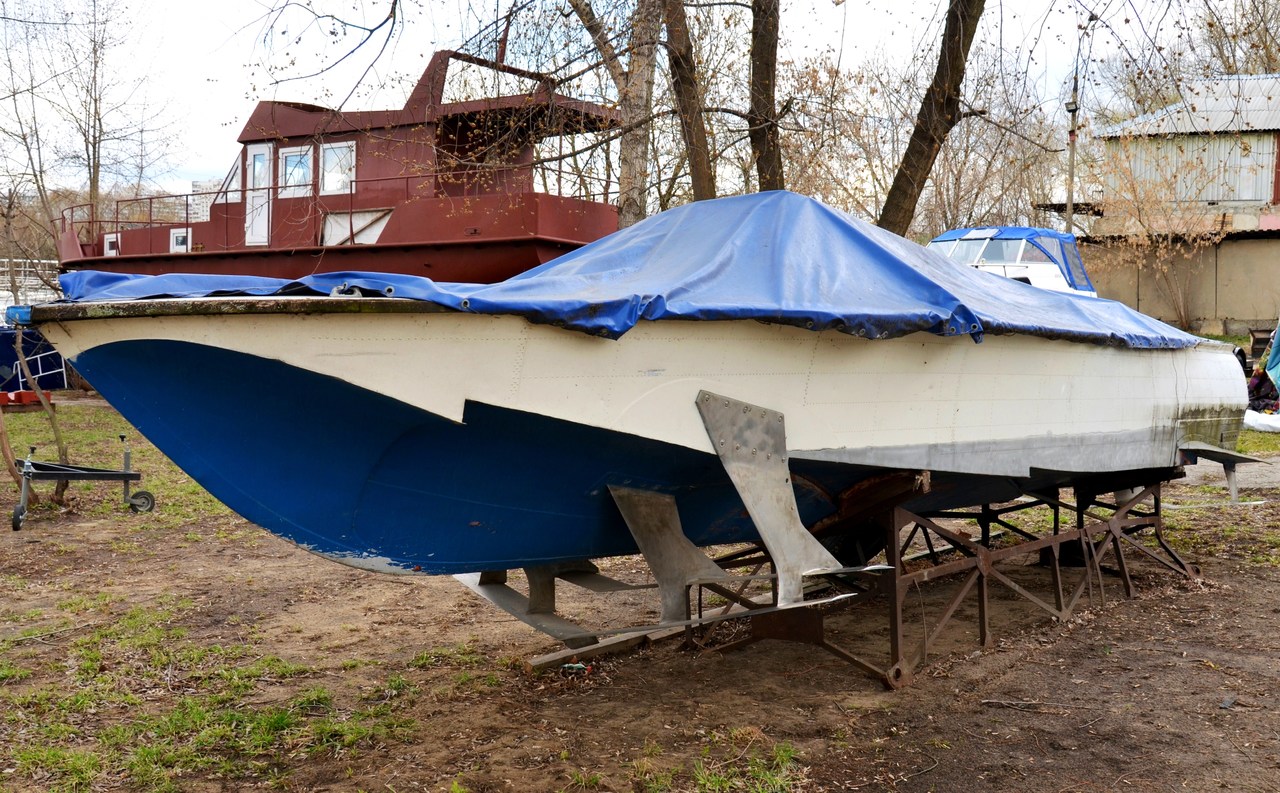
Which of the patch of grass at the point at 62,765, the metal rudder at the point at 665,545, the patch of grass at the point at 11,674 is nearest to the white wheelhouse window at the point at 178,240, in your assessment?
the patch of grass at the point at 11,674

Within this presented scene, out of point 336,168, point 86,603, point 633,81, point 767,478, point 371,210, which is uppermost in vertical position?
point 633,81

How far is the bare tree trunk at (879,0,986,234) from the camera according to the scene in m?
7.98

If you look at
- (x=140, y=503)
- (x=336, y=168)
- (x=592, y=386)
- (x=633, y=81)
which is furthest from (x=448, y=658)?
(x=336, y=168)

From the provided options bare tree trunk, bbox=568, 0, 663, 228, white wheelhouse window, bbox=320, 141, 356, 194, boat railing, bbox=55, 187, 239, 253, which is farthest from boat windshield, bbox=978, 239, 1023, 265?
boat railing, bbox=55, 187, 239, 253

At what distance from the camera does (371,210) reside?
48.1ft

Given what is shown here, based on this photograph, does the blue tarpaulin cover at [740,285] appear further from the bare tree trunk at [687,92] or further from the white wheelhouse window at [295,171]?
the white wheelhouse window at [295,171]

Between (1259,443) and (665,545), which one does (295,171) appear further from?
(1259,443)

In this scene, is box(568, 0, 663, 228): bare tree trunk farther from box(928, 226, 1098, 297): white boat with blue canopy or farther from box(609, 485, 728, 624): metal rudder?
box(928, 226, 1098, 297): white boat with blue canopy

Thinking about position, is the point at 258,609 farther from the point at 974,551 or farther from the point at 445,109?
the point at 445,109

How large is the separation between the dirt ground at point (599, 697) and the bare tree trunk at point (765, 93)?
4.12 metres

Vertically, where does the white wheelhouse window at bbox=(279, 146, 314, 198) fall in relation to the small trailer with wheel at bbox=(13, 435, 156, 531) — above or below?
above

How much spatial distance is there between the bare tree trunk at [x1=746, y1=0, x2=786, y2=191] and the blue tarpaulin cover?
347cm

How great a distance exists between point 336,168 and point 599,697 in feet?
39.4

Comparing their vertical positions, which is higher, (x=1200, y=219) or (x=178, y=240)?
(x=1200, y=219)
